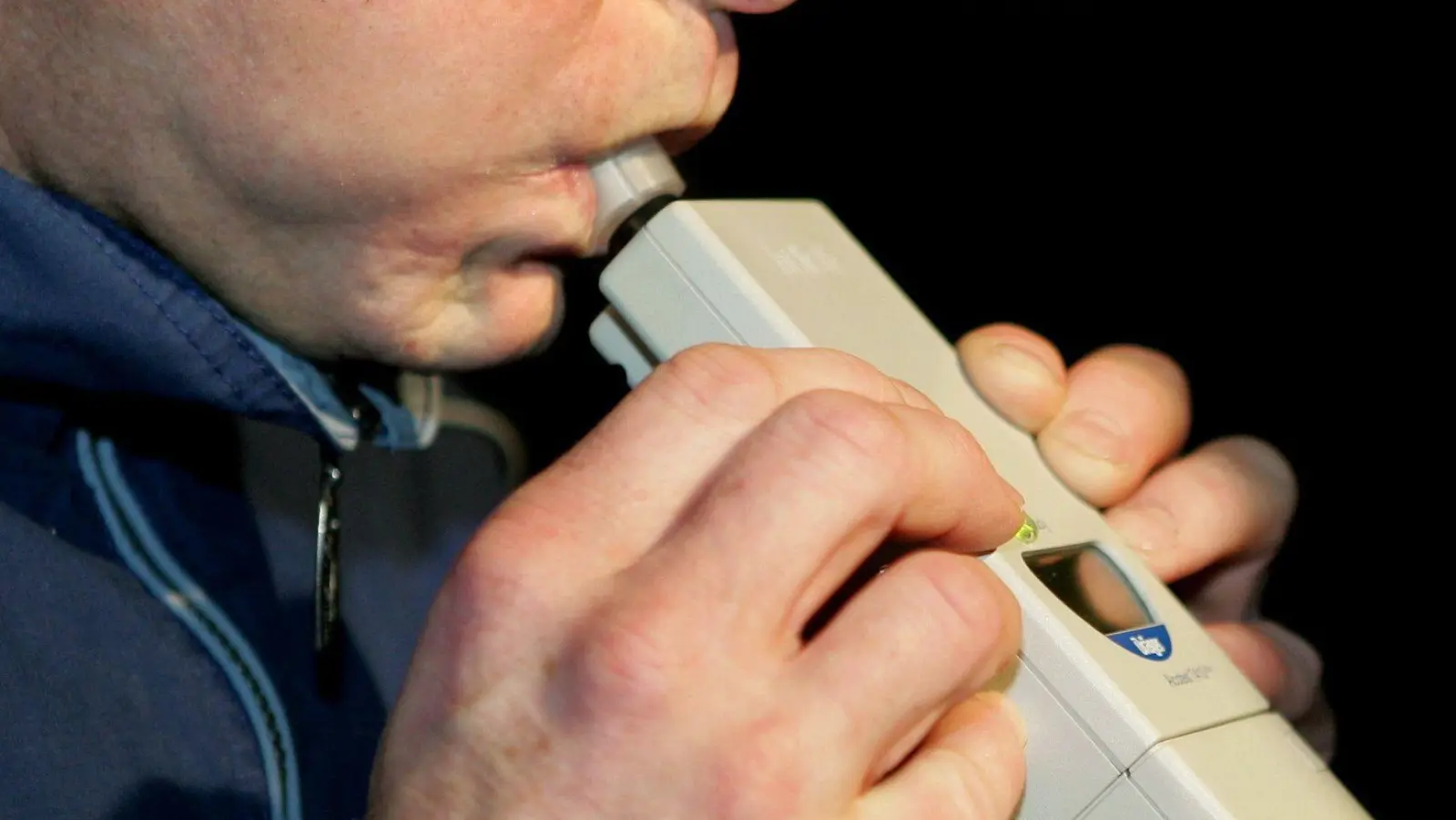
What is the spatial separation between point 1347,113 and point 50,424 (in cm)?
87

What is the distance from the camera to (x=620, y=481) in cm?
40

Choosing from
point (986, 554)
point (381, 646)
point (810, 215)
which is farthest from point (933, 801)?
point (381, 646)

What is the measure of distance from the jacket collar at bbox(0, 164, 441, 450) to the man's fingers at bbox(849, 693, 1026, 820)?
36 centimetres

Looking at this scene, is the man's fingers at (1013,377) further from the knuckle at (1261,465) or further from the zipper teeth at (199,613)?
the zipper teeth at (199,613)

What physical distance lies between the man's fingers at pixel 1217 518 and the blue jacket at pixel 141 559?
0.46 meters

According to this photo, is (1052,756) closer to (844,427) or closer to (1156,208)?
(844,427)

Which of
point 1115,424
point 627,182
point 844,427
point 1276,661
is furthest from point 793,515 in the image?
point 1276,661

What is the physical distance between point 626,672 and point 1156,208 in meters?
0.73

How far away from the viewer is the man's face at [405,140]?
1.58ft

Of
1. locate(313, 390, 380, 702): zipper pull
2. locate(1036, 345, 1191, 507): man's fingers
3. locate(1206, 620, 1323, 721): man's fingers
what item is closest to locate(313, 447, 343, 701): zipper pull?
locate(313, 390, 380, 702): zipper pull

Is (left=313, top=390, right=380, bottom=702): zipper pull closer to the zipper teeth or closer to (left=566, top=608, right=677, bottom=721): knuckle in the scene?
the zipper teeth

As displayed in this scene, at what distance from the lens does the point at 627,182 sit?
0.58 metres

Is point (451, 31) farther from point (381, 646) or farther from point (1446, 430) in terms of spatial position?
point (1446, 430)

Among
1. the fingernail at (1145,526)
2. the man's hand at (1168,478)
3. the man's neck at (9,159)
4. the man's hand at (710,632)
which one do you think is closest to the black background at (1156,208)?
the man's hand at (1168,478)
